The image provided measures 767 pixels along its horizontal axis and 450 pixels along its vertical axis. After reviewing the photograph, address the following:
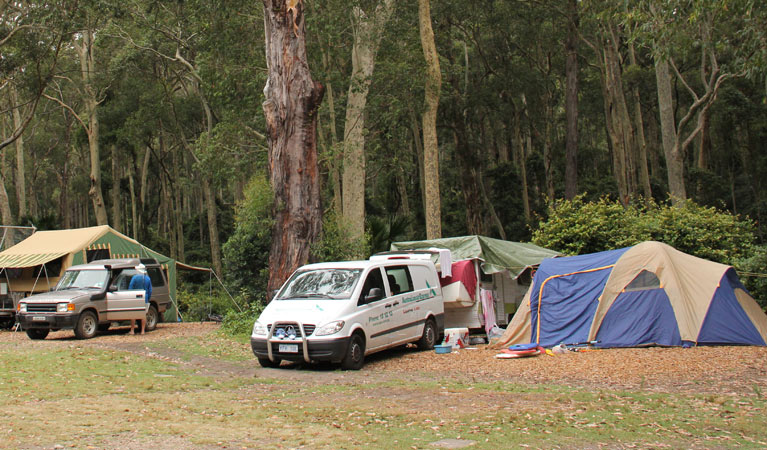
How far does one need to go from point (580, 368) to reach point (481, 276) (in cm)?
528

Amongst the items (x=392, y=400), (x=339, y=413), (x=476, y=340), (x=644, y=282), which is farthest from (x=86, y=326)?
(x=644, y=282)

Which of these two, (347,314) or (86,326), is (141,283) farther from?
(347,314)

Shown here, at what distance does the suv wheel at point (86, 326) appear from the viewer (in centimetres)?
1555

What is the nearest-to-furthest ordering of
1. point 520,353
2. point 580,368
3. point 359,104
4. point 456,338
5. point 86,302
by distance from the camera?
point 580,368, point 520,353, point 456,338, point 86,302, point 359,104

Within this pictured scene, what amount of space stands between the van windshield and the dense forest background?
3622mm

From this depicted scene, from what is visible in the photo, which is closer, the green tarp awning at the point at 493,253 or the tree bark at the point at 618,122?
the green tarp awning at the point at 493,253

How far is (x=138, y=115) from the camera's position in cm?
3319

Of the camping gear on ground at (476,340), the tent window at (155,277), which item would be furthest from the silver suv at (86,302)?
the camping gear on ground at (476,340)

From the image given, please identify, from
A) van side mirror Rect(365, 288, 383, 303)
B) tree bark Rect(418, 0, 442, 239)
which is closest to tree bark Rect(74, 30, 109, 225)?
tree bark Rect(418, 0, 442, 239)

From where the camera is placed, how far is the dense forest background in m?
21.0

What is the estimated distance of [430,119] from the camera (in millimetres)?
20891

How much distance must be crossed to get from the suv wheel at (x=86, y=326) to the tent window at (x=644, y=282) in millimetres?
11831

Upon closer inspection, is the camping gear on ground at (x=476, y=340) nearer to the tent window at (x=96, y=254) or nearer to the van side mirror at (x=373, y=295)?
the van side mirror at (x=373, y=295)

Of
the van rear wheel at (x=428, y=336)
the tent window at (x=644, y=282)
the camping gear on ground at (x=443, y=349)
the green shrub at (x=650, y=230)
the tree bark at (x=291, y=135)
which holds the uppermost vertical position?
the tree bark at (x=291, y=135)
